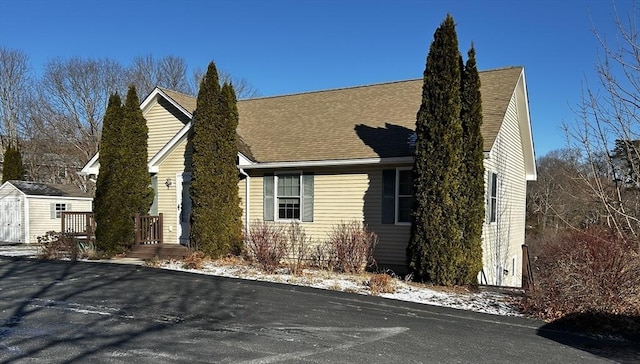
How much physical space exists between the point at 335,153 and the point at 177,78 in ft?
117

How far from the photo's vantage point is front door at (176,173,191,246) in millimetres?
14211

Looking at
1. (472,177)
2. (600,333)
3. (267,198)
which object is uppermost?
(472,177)

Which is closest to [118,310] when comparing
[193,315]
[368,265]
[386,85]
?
[193,315]

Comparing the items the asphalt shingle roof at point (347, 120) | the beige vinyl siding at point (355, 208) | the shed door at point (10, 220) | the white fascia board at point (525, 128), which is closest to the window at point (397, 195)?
the beige vinyl siding at point (355, 208)

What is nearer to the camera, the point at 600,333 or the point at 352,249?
the point at 600,333

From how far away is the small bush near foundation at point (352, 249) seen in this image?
10727 millimetres

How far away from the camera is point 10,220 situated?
22297 mm

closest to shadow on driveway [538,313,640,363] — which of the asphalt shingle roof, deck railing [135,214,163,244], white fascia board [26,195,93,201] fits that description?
A: the asphalt shingle roof

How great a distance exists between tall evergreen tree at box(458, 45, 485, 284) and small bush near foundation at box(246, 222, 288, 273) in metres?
4.45

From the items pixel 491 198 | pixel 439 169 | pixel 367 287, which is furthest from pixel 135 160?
pixel 491 198

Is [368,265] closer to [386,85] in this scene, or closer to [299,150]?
[299,150]

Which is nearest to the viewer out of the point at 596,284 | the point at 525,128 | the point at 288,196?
the point at 596,284

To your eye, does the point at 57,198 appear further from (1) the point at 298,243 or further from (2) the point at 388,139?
(2) the point at 388,139

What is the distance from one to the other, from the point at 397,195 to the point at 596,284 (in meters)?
5.26
